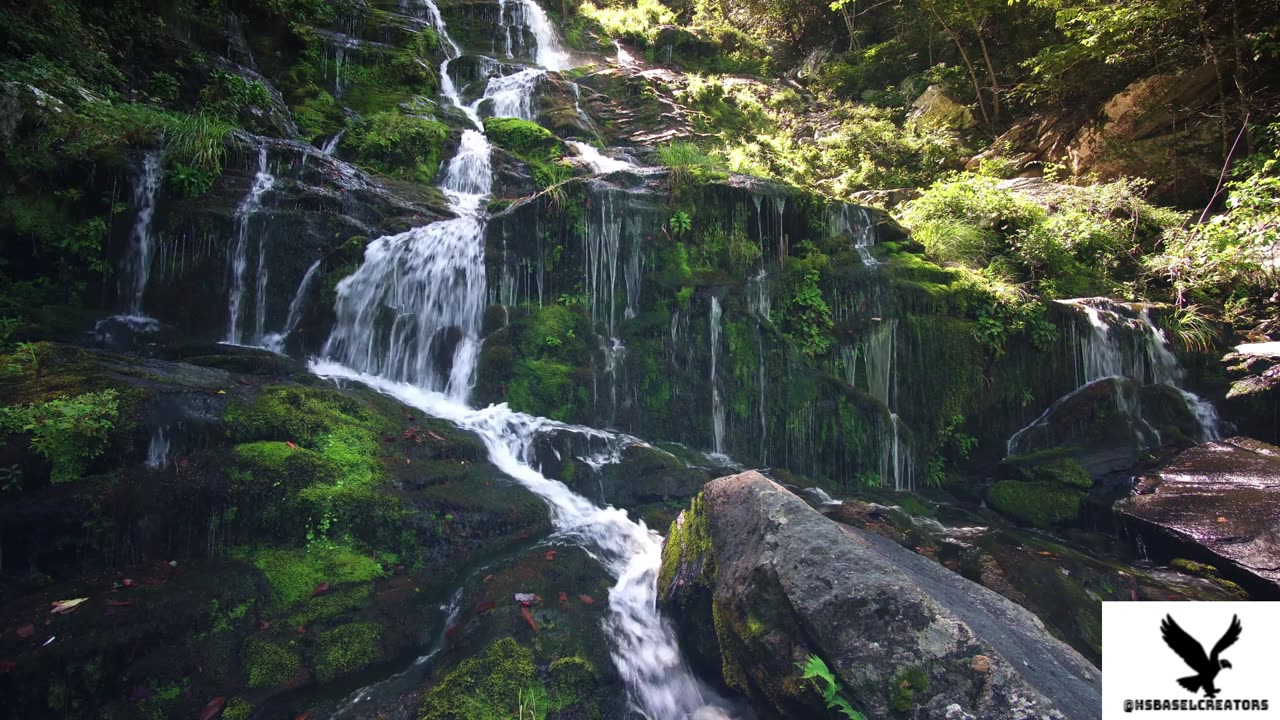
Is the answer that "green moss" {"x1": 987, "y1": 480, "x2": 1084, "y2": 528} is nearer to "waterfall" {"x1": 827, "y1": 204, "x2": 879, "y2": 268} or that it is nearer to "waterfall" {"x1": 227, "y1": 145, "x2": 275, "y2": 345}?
"waterfall" {"x1": 827, "y1": 204, "x2": 879, "y2": 268}

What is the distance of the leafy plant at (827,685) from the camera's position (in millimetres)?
2371

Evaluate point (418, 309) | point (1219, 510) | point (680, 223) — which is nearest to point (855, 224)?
point (680, 223)

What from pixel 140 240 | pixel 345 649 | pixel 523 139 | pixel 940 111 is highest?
pixel 940 111

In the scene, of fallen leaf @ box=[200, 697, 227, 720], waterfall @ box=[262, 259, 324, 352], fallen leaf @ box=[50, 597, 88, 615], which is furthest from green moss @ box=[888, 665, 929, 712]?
waterfall @ box=[262, 259, 324, 352]

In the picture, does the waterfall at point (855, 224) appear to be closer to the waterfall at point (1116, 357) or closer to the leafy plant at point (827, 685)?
the waterfall at point (1116, 357)

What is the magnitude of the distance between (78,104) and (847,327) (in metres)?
12.1

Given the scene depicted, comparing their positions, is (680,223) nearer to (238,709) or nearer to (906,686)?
(906,686)

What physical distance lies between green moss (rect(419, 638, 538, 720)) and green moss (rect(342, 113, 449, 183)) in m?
10.6

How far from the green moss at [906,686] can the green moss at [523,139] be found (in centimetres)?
1297

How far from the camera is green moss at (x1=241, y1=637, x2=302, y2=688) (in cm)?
322

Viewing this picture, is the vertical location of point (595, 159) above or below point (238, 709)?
above

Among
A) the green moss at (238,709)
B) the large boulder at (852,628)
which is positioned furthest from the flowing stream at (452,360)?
the green moss at (238,709)

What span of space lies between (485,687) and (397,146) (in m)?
11.7

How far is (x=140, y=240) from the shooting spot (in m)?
7.47
